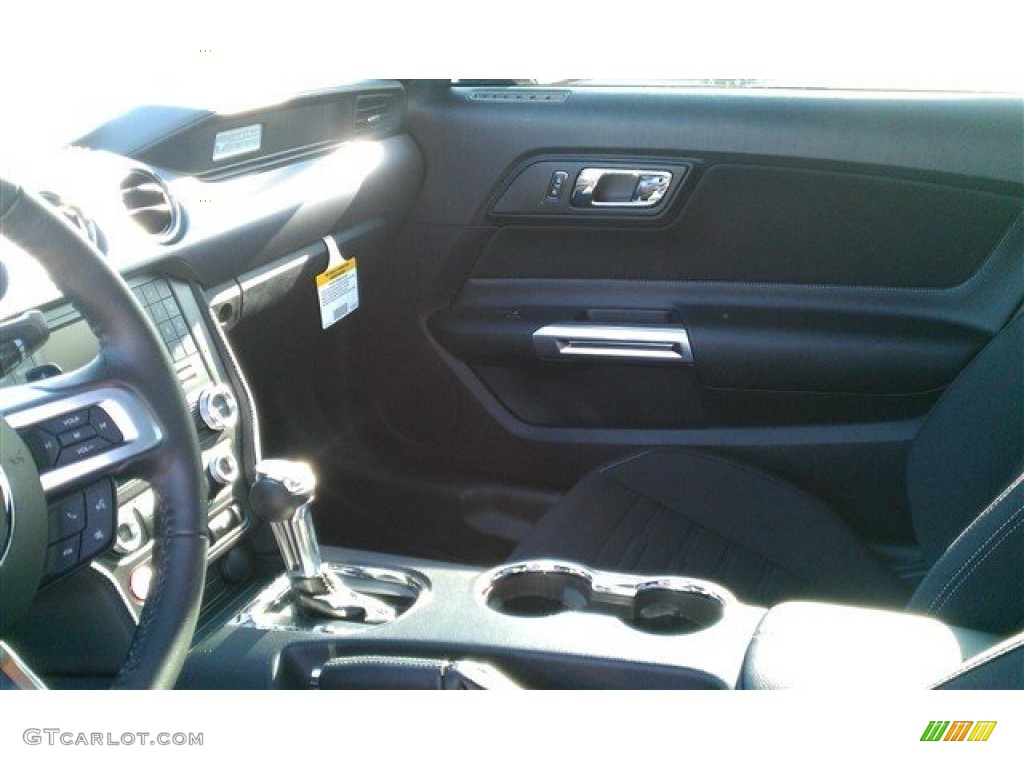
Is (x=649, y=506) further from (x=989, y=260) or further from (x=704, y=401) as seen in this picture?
(x=989, y=260)

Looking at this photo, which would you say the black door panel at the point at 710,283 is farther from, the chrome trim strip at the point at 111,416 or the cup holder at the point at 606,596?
the chrome trim strip at the point at 111,416

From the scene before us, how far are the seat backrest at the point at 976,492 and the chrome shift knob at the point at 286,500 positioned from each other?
65 centimetres

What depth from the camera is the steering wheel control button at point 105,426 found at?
2.92 ft

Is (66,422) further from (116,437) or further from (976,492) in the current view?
(976,492)

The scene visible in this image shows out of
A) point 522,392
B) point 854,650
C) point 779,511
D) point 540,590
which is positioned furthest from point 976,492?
point 522,392

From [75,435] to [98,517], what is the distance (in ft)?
0.23

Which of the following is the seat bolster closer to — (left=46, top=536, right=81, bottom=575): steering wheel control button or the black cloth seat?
the black cloth seat

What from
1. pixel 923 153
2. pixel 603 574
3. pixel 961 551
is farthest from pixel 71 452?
pixel 923 153

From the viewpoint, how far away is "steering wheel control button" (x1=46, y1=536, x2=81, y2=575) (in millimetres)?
862

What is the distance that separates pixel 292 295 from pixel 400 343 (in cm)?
38

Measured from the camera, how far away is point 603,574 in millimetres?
1346

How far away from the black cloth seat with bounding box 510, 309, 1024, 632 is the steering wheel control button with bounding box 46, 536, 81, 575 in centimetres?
76

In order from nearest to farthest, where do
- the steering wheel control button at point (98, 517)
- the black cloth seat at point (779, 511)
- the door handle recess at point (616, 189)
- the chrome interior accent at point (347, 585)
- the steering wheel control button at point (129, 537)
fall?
the steering wheel control button at point (98, 517), the steering wheel control button at point (129, 537), the chrome interior accent at point (347, 585), the black cloth seat at point (779, 511), the door handle recess at point (616, 189)
